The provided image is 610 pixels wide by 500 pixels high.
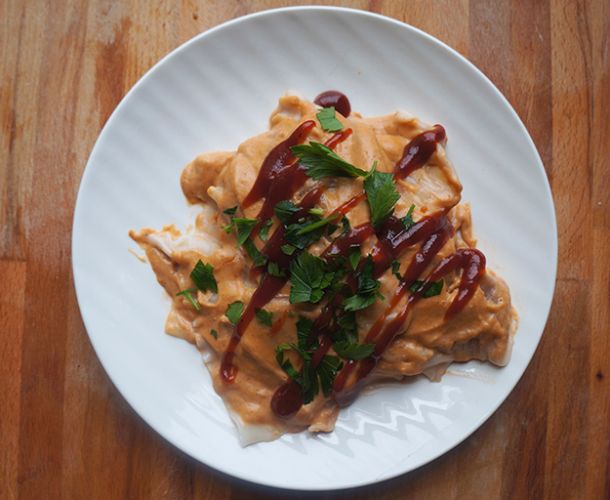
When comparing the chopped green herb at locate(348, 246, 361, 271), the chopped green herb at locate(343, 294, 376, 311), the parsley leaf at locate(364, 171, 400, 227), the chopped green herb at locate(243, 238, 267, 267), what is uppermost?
the parsley leaf at locate(364, 171, 400, 227)

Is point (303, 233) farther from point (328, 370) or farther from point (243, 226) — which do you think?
point (328, 370)

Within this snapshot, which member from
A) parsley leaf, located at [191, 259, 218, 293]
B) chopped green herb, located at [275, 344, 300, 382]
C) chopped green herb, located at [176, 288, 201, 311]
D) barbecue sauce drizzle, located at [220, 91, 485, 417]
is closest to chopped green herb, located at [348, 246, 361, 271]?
barbecue sauce drizzle, located at [220, 91, 485, 417]

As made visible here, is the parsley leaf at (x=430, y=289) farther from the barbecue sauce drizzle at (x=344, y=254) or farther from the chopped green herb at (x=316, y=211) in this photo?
the chopped green herb at (x=316, y=211)

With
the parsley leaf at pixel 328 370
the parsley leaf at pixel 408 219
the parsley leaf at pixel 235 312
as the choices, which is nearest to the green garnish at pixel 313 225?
the parsley leaf at pixel 408 219

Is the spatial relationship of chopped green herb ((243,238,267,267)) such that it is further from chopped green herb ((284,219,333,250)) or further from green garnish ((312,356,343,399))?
green garnish ((312,356,343,399))

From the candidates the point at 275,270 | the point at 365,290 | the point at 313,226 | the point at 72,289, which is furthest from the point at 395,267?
the point at 72,289
